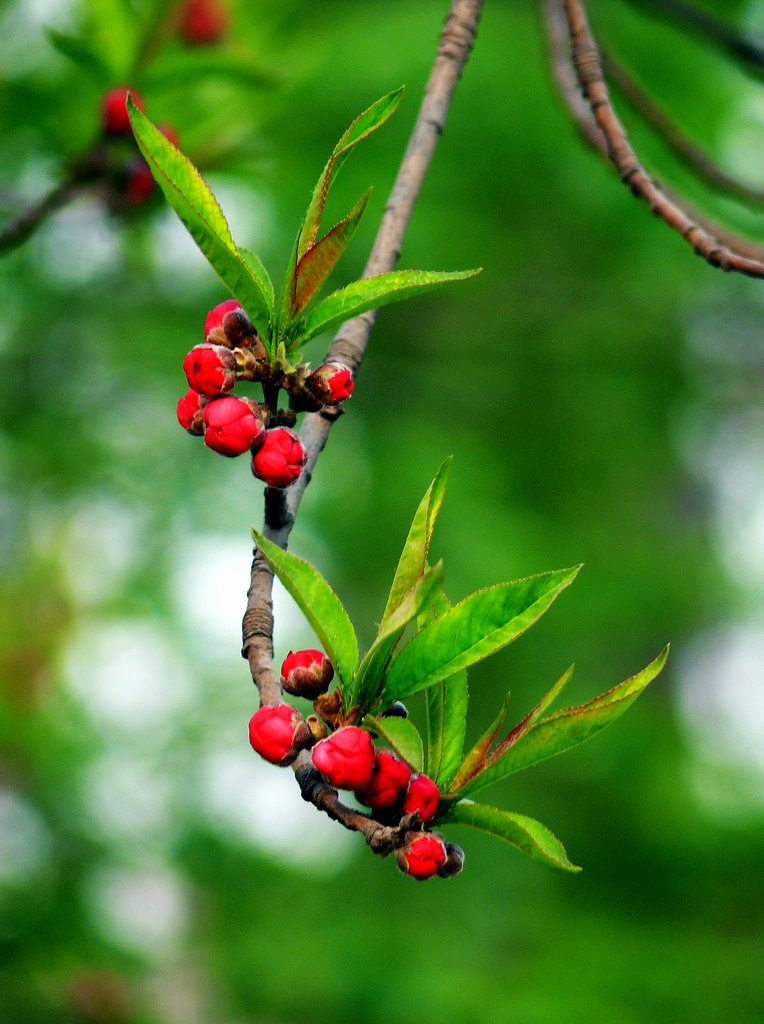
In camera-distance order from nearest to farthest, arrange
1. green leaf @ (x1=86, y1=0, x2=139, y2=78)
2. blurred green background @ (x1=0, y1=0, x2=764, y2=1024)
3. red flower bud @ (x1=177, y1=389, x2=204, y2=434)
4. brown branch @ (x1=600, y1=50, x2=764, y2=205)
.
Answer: red flower bud @ (x1=177, y1=389, x2=204, y2=434) → brown branch @ (x1=600, y1=50, x2=764, y2=205) → green leaf @ (x1=86, y1=0, x2=139, y2=78) → blurred green background @ (x1=0, y1=0, x2=764, y2=1024)

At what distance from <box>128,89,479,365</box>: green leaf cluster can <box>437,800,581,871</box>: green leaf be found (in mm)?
457

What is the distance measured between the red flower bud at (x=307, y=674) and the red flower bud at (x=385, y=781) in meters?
0.10

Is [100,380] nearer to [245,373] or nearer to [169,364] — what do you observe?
[169,364]

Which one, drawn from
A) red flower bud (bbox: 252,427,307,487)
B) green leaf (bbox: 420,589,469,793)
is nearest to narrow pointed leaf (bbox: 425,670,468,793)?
green leaf (bbox: 420,589,469,793)

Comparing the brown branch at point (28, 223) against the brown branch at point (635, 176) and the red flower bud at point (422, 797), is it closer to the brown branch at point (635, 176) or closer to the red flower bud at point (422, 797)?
the brown branch at point (635, 176)

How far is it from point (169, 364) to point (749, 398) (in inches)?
122

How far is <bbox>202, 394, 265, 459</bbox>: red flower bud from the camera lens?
0.90 m

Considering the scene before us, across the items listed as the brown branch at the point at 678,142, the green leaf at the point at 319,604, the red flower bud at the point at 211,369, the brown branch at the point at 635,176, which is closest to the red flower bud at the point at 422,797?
the green leaf at the point at 319,604

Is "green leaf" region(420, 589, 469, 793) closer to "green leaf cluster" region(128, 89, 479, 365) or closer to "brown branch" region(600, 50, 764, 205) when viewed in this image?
"green leaf cluster" region(128, 89, 479, 365)

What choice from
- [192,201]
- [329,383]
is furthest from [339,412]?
[192,201]

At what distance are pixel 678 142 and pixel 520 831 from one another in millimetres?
1272

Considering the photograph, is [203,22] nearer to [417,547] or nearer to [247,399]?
[247,399]

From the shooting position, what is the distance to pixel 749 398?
539 centimetres

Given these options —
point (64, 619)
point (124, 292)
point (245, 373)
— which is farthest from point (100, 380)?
point (245, 373)
